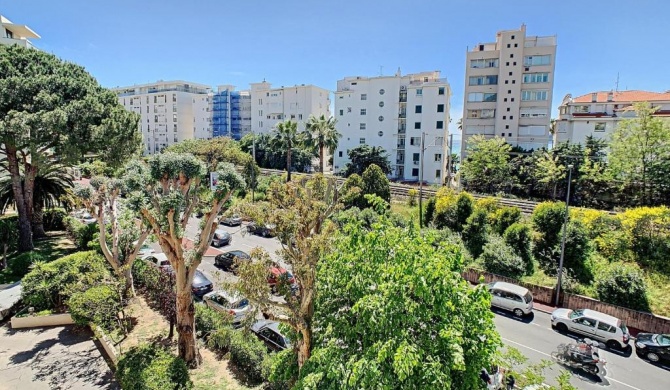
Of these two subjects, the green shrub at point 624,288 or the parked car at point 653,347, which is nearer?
the parked car at point 653,347

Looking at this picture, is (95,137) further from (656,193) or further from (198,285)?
(656,193)

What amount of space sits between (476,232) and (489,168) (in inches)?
729

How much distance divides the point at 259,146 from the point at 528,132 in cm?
4101

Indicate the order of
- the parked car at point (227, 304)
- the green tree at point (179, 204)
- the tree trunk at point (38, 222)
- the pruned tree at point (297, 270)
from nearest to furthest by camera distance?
1. the pruned tree at point (297, 270)
2. the green tree at point (179, 204)
3. the parked car at point (227, 304)
4. the tree trunk at point (38, 222)

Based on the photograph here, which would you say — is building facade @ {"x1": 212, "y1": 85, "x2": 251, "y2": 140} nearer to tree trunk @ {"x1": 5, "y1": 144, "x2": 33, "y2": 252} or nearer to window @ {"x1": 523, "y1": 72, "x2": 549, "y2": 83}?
window @ {"x1": 523, "y1": 72, "x2": 549, "y2": 83}

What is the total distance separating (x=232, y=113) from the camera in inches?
3179

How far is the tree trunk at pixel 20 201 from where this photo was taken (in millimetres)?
22328

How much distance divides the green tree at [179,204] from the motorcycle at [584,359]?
14784mm

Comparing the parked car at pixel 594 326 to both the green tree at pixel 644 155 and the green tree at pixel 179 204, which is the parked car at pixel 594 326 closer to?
the green tree at pixel 179 204

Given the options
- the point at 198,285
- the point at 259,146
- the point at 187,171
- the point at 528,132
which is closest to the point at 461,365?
the point at 187,171

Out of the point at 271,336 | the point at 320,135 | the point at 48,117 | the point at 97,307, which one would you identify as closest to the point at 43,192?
the point at 48,117

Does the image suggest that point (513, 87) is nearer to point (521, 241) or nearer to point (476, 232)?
point (476, 232)

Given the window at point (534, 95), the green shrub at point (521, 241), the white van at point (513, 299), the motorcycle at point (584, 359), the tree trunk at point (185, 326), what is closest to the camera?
the tree trunk at point (185, 326)

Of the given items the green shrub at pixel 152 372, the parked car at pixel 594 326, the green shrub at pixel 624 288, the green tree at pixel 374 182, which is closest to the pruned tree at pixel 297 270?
the green shrub at pixel 152 372
